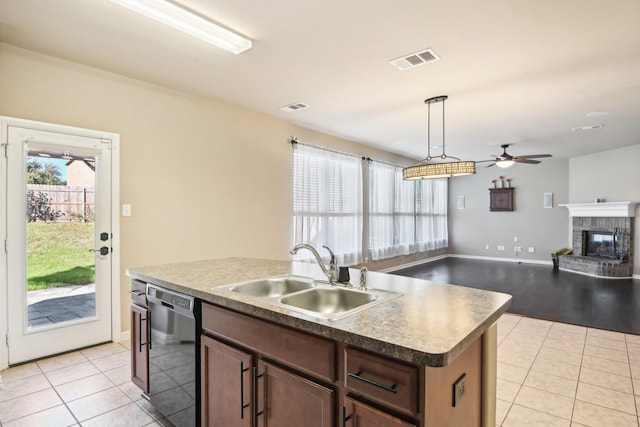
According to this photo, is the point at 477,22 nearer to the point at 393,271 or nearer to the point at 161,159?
the point at 161,159

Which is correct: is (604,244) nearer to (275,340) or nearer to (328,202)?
(328,202)

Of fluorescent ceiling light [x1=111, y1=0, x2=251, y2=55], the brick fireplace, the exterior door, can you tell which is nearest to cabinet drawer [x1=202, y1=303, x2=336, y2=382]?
fluorescent ceiling light [x1=111, y1=0, x2=251, y2=55]

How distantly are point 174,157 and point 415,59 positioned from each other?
2707 mm

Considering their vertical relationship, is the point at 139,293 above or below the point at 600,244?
above

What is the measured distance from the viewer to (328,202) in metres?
5.71

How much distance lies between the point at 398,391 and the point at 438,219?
9.04 metres

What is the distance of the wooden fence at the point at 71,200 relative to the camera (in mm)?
3010

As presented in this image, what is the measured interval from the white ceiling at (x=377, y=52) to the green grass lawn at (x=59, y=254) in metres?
1.53

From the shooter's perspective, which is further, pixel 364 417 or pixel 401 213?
pixel 401 213

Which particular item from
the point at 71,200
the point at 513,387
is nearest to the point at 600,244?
the point at 513,387

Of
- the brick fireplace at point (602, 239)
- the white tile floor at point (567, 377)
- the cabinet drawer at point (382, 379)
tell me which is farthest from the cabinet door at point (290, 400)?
the brick fireplace at point (602, 239)

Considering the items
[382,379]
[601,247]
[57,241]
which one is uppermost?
[57,241]

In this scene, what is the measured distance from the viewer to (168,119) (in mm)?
3703

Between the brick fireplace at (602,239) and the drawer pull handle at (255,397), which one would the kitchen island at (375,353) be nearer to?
the drawer pull handle at (255,397)
